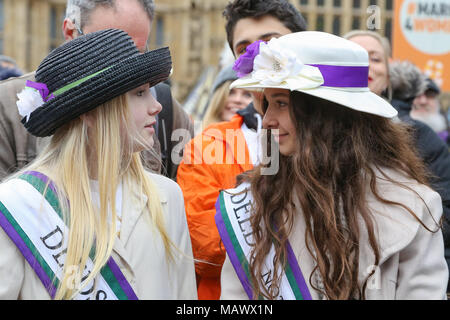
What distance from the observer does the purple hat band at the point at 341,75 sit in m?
1.98

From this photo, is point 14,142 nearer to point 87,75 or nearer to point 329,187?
point 87,75

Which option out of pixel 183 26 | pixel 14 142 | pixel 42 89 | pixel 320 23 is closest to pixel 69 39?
pixel 14 142

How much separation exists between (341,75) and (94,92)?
29.0 inches

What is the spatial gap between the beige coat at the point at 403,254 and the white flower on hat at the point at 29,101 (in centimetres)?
80

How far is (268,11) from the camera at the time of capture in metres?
2.76

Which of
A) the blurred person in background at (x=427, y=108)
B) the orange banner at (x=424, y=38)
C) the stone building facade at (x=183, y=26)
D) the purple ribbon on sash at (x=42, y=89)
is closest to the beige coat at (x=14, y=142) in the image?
the purple ribbon on sash at (x=42, y=89)

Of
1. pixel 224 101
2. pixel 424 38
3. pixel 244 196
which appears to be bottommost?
pixel 424 38

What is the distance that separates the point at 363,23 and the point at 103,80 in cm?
2365

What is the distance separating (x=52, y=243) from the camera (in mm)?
1861

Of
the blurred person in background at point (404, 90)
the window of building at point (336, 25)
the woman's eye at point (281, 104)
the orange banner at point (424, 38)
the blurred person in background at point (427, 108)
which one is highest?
the woman's eye at point (281, 104)

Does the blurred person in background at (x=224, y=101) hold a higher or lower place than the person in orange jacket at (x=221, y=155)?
lower

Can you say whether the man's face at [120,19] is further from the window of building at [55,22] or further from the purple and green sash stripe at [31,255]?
the window of building at [55,22]

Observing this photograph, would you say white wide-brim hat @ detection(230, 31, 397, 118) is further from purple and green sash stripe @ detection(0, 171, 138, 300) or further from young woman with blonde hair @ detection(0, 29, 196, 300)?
purple and green sash stripe @ detection(0, 171, 138, 300)
